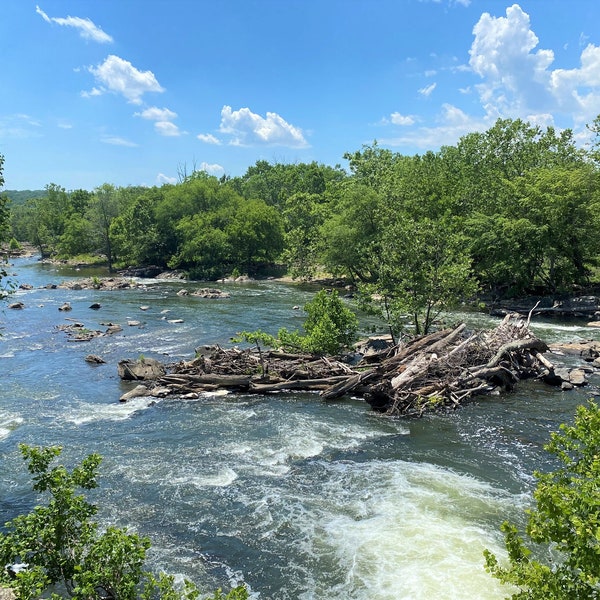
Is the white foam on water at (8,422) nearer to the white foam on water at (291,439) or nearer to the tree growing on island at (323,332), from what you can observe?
the white foam on water at (291,439)

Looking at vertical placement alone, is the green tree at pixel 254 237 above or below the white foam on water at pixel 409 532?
above

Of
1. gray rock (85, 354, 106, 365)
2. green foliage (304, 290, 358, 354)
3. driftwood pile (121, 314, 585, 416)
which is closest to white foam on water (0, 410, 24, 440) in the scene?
driftwood pile (121, 314, 585, 416)

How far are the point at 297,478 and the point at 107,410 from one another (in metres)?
11.0

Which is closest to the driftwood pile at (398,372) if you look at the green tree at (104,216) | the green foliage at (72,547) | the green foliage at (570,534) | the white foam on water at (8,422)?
the white foam on water at (8,422)

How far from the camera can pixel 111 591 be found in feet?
26.5

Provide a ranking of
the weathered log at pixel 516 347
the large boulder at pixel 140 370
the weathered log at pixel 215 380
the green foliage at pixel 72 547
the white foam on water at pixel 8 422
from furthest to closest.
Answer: the large boulder at pixel 140 370, the weathered log at pixel 516 347, the weathered log at pixel 215 380, the white foam on water at pixel 8 422, the green foliage at pixel 72 547

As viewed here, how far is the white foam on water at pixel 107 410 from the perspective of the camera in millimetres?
21562

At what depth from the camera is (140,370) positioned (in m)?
27.1

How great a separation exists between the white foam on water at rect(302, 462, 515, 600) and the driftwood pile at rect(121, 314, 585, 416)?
236 inches

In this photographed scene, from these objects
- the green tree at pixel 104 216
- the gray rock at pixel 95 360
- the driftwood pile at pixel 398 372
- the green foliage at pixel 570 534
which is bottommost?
the gray rock at pixel 95 360

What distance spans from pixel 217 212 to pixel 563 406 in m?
75.1

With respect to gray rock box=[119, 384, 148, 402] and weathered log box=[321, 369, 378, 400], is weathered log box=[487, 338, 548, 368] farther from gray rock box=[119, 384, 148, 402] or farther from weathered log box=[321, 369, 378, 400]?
gray rock box=[119, 384, 148, 402]

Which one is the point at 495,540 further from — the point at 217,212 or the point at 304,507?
the point at 217,212

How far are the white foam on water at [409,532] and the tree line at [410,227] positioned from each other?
529 inches
